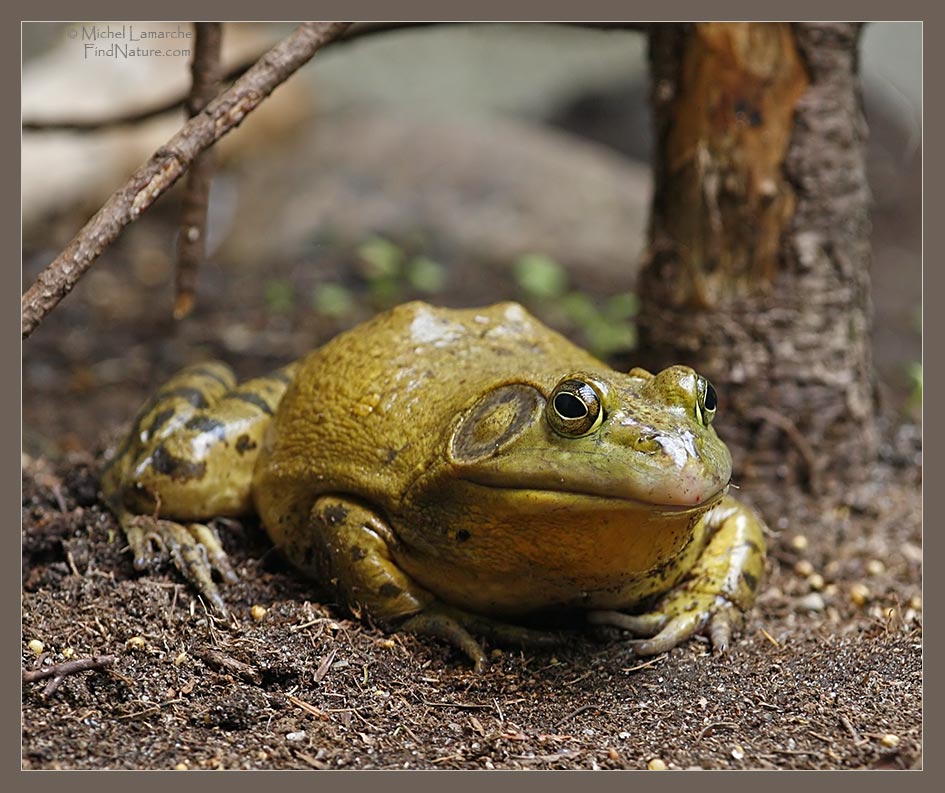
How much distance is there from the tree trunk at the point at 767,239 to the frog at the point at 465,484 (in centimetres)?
70

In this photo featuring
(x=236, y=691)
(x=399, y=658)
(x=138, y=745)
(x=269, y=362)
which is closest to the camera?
(x=138, y=745)

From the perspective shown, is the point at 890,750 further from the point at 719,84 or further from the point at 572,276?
the point at 572,276

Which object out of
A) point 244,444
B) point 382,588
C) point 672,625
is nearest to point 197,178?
point 244,444

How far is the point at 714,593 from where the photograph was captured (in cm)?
436

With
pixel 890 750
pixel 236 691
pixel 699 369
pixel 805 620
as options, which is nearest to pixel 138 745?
pixel 236 691

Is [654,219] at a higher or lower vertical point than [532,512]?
higher

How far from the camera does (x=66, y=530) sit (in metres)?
4.55

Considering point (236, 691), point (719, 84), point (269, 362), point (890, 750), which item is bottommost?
point (269, 362)

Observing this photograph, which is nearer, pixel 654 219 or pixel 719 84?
pixel 719 84

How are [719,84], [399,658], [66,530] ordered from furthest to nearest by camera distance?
[719,84] → [66,530] → [399,658]

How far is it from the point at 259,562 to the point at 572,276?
5.05m

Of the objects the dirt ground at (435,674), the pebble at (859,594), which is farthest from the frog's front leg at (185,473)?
the pebble at (859,594)

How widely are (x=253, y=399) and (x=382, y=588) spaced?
1319 mm

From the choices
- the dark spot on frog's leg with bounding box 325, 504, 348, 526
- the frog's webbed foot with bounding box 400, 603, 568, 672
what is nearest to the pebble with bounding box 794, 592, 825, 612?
the frog's webbed foot with bounding box 400, 603, 568, 672
